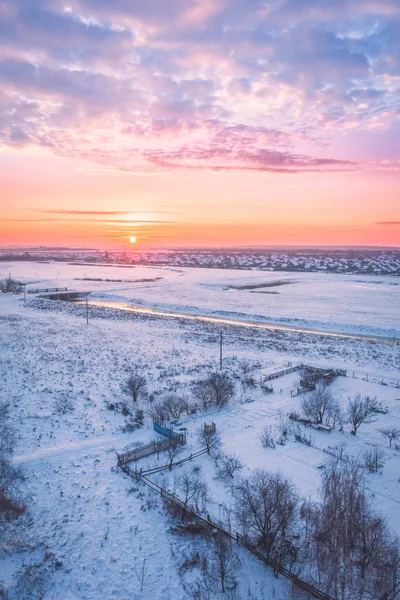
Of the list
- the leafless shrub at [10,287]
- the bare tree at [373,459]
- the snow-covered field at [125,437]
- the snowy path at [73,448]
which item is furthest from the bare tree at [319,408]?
the leafless shrub at [10,287]

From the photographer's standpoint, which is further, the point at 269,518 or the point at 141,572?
the point at 269,518

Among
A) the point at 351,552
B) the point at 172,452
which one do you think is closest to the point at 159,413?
the point at 172,452

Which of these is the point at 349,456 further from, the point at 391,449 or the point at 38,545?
the point at 38,545

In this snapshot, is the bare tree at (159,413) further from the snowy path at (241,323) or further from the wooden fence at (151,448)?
the snowy path at (241,323)

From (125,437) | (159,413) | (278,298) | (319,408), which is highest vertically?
(278,298)

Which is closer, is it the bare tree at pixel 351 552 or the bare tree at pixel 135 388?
the bare tree at pixel 351 552

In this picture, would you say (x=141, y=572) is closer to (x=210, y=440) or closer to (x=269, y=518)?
(x=269, y=518)

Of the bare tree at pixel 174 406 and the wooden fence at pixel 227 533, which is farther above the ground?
the bare tree at pixel 174 406

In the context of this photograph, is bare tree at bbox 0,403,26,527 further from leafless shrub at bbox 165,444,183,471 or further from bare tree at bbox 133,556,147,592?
leafless shrub at bbox 165,444,183,471
